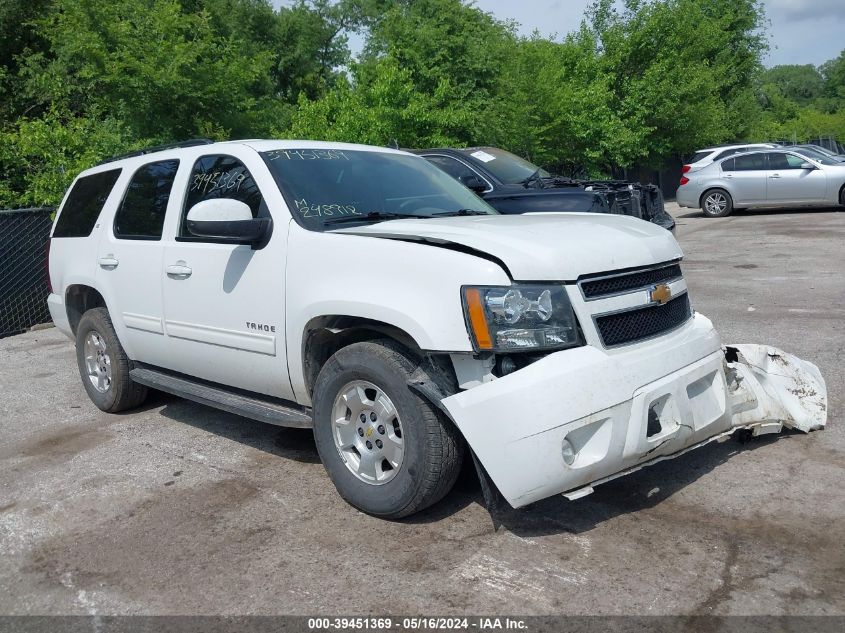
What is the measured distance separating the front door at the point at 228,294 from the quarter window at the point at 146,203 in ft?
0.83

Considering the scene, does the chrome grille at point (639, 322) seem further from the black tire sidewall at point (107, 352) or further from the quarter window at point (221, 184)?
the black tire sidewall at point (107, 352)

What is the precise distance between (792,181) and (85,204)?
57.1ft

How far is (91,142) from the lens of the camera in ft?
40.8

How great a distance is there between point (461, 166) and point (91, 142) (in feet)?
19.2

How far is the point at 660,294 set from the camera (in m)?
3.94

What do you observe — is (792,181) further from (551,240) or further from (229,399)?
(229,399)

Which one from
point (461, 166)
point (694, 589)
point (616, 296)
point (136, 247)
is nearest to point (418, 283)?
point (616, 296)

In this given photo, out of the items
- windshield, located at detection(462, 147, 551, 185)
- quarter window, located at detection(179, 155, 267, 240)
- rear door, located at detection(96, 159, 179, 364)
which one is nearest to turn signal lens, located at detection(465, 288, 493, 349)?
quarter window, located at detection(179, 155, 267, 240)

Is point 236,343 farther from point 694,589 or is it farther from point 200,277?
point 694,589

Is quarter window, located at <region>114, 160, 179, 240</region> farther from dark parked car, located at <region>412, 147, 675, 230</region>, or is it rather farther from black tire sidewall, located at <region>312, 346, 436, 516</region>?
dark parked car, located at <region>412, 147, 675, 230</region>

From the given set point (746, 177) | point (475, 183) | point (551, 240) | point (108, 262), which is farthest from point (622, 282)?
point (746, 177)

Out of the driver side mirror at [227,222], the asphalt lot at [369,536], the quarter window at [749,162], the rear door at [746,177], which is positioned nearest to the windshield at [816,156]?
the quarter window at [749,162]

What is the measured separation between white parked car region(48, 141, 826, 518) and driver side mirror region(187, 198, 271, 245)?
0.01 m

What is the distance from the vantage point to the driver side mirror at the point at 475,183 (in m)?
10.1
